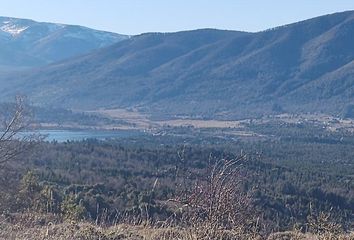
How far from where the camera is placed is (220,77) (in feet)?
549

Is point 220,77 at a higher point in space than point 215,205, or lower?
lower

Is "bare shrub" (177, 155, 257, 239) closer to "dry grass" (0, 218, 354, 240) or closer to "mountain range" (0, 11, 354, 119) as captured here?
"dry grass" (0, 218, 354, 240)

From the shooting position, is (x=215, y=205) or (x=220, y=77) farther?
(x=220, y=77)

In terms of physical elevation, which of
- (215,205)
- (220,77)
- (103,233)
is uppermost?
(215,205)

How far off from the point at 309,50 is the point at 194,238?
17973cm

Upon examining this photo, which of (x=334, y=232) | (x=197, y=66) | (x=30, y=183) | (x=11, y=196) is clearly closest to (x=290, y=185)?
(x=30, y=183)

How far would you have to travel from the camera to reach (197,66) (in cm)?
17800

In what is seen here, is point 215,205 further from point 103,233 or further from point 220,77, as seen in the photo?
point 220,77

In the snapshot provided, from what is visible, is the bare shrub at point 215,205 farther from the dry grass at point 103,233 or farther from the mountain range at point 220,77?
the mountain range at point 220,77

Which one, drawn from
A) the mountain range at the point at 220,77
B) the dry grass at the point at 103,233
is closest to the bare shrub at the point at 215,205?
the dry grass at the point at 103,233

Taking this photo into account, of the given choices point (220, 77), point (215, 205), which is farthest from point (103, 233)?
point (220, 77)

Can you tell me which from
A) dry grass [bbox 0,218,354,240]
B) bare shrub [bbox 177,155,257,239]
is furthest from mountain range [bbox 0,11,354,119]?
bare shrub [bbox 177,155,257,239]

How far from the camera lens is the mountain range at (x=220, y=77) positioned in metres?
146

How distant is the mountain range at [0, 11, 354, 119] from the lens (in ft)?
479
